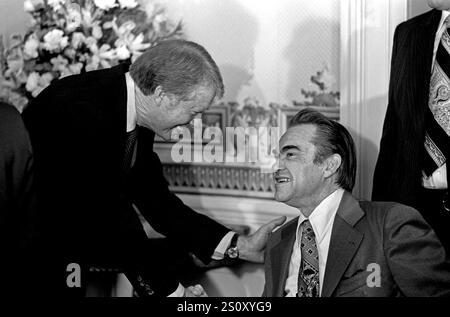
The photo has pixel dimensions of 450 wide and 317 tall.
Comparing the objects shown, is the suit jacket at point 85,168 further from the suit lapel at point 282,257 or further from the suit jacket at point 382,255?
the suit jacket at point 382,255

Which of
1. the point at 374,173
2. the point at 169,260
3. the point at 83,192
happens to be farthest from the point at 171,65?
the point at 169,260

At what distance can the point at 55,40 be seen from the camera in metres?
3.20

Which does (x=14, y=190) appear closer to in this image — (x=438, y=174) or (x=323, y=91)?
(x=438, y=174)

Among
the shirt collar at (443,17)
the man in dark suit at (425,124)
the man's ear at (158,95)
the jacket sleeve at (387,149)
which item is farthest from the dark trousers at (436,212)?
the man's ear at (158,95)

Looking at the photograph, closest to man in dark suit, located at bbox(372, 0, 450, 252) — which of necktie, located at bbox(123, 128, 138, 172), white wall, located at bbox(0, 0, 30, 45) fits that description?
necktie, located at bbox(123, 128, 138, 172)

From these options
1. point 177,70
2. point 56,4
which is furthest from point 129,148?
point 56,4

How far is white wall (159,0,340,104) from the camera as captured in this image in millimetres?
3320

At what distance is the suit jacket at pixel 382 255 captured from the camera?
2.40 meters

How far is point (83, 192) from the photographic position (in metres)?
2.56

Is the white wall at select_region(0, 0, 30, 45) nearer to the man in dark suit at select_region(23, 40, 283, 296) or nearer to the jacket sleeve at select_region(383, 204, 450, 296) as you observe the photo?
the man in dark suit at select_region(23, 40, 283, 296)

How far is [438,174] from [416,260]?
435 mm

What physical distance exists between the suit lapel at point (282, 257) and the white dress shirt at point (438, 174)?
44 cm

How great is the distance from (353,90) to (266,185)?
56 centimetres

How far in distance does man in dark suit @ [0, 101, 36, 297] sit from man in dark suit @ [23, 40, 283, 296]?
29 cm
